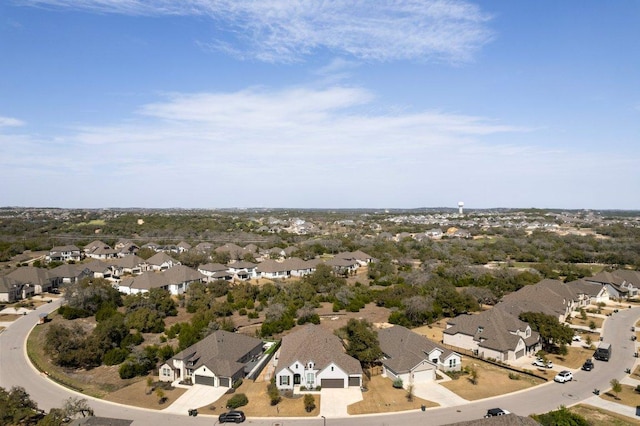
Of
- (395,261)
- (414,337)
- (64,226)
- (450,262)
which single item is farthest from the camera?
(64,226)

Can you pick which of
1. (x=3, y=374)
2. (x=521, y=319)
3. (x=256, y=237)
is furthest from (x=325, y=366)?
(x=256, y=237)

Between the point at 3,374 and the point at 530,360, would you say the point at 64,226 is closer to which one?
the point at 3,374

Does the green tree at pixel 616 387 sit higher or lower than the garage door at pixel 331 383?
higher

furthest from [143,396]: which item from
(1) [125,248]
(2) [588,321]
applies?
(1) [125,248]

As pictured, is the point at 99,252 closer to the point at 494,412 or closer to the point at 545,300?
the point at 545,300

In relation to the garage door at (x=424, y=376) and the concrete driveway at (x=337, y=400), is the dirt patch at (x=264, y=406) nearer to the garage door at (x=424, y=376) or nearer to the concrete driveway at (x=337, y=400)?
the concrete driveway at (x=337, y=400)

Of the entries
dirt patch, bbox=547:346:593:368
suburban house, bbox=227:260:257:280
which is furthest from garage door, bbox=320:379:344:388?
suburban house, bbox=227:260:257:280

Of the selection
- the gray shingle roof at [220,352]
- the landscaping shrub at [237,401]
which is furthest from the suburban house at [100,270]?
the landscaping shrub at [237,401]
